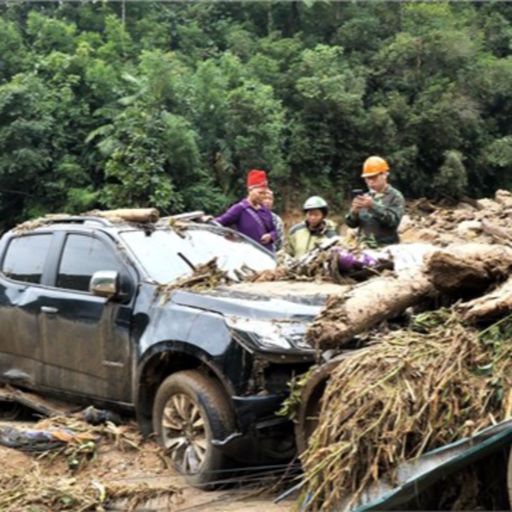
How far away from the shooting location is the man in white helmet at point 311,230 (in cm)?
838

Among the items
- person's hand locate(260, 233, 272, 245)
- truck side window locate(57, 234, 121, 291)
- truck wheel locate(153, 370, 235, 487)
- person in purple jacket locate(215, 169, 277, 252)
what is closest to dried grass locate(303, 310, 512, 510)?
truck wheel locate(153, 370, 235, 487)

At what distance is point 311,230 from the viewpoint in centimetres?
845

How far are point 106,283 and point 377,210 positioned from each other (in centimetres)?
259

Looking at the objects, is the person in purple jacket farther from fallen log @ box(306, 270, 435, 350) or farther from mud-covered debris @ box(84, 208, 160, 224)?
fallen log @ box(306, 270, 435, 350)

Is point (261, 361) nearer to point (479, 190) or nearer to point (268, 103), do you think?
point (268, 103)

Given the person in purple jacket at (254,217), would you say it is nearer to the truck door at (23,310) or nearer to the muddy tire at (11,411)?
the truck door at (23,310)

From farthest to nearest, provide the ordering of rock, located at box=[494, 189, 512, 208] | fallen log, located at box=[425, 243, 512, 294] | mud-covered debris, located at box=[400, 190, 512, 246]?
rock, located at box=[494, 189, 512, 208]
mud-covered debris, located at box=[400, 190, 512, 246]
fallen log, located at box=[425, 243, 512, 294]

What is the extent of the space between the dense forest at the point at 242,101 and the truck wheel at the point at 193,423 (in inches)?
691

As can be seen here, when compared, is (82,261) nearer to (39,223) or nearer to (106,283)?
(106,283)

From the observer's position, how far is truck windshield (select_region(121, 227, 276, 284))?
21.1ft

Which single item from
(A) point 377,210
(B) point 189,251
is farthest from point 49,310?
(A) point 377,210

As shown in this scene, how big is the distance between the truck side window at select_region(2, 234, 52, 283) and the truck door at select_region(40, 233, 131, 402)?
28 centimetres

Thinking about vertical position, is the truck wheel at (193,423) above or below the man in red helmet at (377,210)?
below

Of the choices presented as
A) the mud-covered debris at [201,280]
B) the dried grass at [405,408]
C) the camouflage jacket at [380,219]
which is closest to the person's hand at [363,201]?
the camouflage jacket at [380,219]
